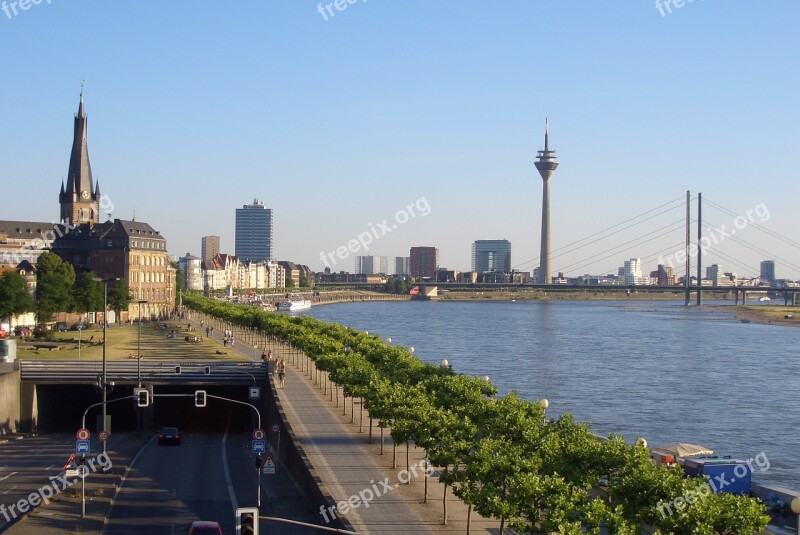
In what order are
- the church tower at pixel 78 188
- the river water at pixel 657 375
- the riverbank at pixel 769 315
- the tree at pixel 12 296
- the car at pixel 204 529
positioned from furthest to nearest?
1. the riverbank at pixel 769 315
2. the church tower at pixel 78 188
3. the tree at pixel 12 296
4. the river water at pixel 657 375
5. the car at pixel 204 529

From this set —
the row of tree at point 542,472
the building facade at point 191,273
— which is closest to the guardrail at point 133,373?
the row of tree at point 542,472

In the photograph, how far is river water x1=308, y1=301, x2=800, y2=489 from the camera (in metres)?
39.6

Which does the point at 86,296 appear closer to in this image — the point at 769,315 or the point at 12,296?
the point at 12,296

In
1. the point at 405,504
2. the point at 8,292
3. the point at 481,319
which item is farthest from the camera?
the point at 481,319

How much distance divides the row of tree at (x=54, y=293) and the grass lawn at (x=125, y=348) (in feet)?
8.64

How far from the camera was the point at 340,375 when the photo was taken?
36.8 metres

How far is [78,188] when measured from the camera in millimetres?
114438

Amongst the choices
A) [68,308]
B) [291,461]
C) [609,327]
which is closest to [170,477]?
[291,461]

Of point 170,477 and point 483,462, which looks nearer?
point 483,462

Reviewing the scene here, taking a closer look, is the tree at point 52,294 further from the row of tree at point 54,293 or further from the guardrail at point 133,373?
the guardrail at point 133,373

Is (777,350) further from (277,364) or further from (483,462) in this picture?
(483,462)

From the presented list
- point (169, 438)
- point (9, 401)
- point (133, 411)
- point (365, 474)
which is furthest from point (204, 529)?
point (133, 411)

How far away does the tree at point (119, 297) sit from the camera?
85.8 m

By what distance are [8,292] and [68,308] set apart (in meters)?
9.28
